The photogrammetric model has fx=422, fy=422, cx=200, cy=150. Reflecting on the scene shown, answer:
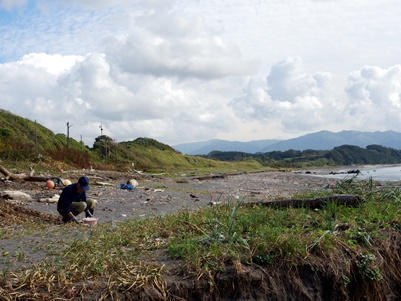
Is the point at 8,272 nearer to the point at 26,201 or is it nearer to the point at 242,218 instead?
the point at 242,218

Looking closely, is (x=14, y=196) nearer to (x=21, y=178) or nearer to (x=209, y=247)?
(x=21, y=178)

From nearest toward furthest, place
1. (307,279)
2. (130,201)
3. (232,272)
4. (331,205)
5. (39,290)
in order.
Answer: (39,290) → (232,272) → (307,279) → (331,205) → (130,201)

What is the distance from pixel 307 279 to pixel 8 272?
3.63 meters

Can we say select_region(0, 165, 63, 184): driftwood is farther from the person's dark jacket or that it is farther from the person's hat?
the person's hat

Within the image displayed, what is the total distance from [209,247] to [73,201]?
5.82 meters

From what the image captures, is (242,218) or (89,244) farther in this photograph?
(242,218)

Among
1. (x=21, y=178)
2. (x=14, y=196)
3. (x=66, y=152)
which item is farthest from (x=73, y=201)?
(x=66, y=152)

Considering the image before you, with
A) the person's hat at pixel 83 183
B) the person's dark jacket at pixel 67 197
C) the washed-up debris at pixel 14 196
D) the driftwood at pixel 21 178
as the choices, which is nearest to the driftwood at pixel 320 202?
the person's hat at pixel 83 183

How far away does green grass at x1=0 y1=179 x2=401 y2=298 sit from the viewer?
184 inches

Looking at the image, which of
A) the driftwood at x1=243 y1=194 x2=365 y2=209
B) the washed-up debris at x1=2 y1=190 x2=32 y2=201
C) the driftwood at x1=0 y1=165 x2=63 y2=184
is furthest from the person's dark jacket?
the driftwood at x1=0 y1=165 x2=63 y2=184

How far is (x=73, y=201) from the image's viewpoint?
10.3m

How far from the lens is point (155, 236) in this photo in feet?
21.6

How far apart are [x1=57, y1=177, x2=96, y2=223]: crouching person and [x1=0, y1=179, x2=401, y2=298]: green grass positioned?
98.3 inches

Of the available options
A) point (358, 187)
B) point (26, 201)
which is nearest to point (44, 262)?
point (358, 187)
